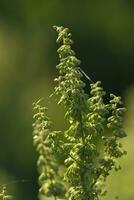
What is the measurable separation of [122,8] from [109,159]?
7.63 meters

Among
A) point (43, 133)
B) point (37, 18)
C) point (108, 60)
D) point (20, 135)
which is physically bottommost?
point (43, 133)

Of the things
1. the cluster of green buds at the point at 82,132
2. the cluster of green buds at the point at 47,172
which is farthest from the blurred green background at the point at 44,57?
the cluster of green buds at the point at 47,172

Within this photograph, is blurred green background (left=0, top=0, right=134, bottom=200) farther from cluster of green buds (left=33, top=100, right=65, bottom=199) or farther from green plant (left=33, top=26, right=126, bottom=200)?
cluster of green buds (left=33, top=100, right=65, bottom=199)

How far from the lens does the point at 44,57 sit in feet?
38.3

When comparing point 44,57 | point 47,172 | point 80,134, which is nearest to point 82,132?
point 80,134

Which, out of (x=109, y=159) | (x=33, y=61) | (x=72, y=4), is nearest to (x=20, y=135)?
(x=33, y=61)

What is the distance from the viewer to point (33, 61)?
11.9m

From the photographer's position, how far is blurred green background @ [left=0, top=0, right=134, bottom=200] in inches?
435

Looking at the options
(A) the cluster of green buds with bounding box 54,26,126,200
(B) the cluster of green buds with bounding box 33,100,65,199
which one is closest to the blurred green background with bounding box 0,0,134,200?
(A) the cluster of green buds with bounding box 54,26,126,200

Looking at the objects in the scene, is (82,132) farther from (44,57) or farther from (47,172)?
(44,57)

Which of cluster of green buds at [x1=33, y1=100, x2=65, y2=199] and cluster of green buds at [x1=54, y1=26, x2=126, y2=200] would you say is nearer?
cluster of green buds at [x1=33, y1=100, x2=65, y2=199]

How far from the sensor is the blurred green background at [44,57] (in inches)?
435

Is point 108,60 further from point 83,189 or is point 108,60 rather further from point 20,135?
point 83,189

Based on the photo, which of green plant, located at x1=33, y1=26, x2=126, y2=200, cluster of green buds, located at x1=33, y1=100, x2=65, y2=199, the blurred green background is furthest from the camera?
the blurred green background
